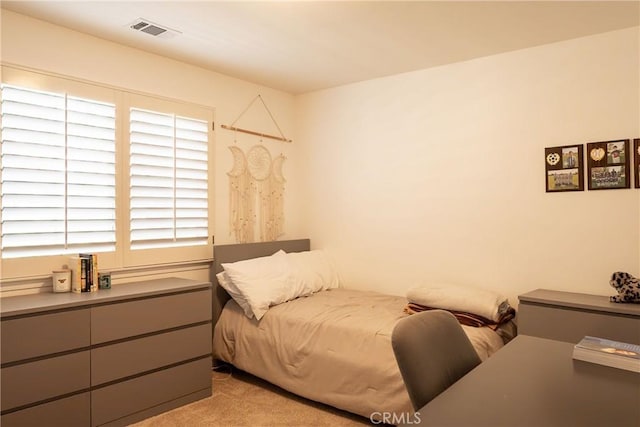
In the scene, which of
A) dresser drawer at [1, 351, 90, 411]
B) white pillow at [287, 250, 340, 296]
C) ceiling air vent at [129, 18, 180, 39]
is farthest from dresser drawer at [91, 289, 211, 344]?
ceiling air vent at [129, 18, 180, 39]

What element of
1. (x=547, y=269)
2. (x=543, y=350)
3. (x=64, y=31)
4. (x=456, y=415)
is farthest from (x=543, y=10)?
(x=64, y=31)

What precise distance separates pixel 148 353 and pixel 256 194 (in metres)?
1.73

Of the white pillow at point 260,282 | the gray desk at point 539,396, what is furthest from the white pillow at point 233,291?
the gray desk at point 539,396

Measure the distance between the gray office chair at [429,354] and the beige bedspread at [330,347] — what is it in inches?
35.9

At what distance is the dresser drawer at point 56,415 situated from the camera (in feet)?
7.11

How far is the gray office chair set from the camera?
1342mm

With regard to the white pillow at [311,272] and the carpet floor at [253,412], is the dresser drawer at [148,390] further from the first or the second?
the white pillow at [311,272]

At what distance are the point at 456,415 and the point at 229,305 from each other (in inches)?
102

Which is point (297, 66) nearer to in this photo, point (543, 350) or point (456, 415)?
point (543, 350)

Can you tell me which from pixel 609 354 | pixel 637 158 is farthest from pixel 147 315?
pixel 637 158

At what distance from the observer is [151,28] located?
2754 millimetres

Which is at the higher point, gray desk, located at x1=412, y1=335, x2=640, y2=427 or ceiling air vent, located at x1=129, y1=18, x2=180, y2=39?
ceiling air vent, located at x1=129, y1=18, x2=180, y2=39

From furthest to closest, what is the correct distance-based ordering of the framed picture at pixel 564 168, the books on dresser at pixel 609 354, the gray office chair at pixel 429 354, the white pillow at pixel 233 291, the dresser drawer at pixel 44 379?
the white pillow at pixel 233 291
the framed picture at pixel 564 168
the dresser drawer at pixel 44 379
the books on dresser at pixel 609 354
the gray office chair at pixel 429 354

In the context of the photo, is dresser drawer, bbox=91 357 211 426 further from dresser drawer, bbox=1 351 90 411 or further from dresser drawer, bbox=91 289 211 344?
dresser drawer, bbox=91 289 211 344
